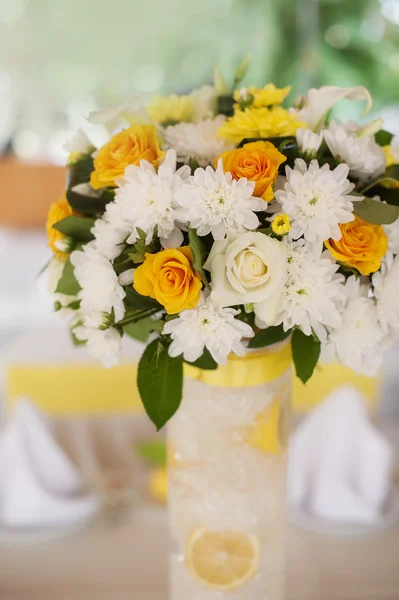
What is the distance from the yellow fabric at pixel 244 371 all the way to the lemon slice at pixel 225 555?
164 mm

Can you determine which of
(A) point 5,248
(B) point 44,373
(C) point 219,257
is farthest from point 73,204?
(A) point 5,248

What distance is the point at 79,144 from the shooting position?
2.15 feet

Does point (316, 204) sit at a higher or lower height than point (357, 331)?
higher

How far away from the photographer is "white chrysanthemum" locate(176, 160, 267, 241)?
1.70 ft

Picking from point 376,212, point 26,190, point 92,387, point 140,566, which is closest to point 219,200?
point 376,212

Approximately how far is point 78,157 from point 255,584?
0.50m

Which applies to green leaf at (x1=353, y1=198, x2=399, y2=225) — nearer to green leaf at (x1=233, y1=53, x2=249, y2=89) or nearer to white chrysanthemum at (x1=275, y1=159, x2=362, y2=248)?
white chrysanthemum at (x1=275, y1=159, x2=362, y2=248)

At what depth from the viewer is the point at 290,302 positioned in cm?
54

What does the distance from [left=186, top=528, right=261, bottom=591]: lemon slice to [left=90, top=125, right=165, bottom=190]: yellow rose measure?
1.25ft

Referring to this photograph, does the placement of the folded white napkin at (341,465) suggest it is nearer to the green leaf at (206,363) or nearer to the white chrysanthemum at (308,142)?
the green leaf at (206,363)

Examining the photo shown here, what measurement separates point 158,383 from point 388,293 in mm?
236

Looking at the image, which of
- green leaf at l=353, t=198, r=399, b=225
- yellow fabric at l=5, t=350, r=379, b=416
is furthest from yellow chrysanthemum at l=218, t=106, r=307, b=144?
yellow fabric at l=5, t=350, r=379, b=416

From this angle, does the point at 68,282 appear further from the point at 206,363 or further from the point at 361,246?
the point at 361,246

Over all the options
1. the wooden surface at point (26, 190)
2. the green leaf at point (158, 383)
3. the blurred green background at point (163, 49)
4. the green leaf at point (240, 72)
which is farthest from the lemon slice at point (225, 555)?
the blurred green background at point (163, 49)
